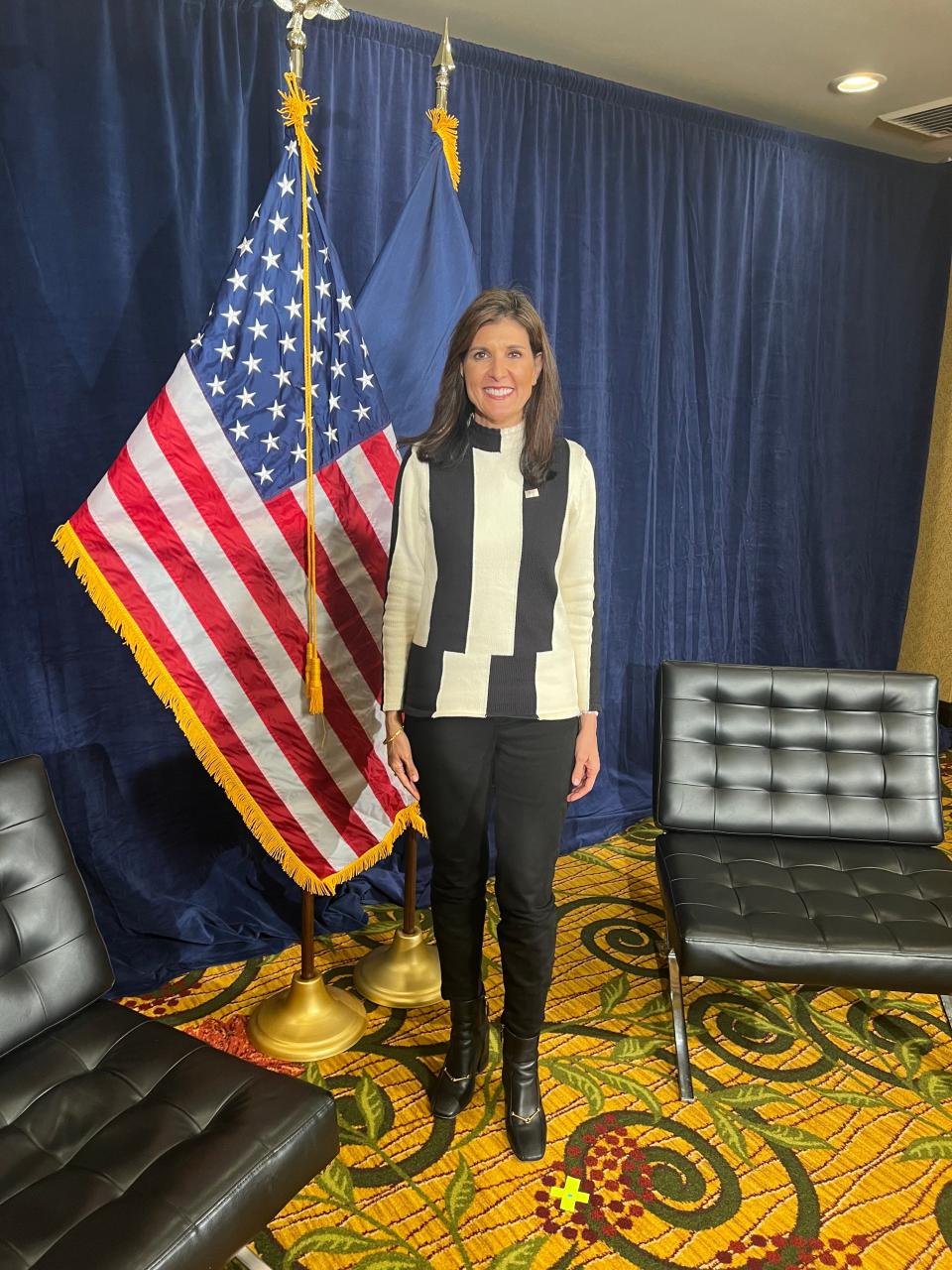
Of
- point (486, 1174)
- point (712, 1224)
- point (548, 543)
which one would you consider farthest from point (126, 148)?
point (712, 1224)

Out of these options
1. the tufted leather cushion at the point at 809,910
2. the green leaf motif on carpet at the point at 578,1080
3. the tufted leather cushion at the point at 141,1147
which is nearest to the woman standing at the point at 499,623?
the green leaf motif on carpet at the point at 578,1080

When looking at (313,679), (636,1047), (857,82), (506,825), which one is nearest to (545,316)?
(857,82)

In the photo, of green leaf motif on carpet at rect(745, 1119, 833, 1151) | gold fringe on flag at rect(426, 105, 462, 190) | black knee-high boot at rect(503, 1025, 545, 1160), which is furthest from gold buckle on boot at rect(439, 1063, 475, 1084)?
gold fringe on flag at rect(426, 105, 462, 190)

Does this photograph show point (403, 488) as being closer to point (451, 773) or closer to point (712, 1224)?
point (451, 773)

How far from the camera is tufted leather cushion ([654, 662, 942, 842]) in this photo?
102 inches

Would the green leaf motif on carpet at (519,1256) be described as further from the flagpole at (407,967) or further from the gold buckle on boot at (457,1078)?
the flagpole at (407,967)

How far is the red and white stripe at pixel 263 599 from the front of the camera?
2.03 metres

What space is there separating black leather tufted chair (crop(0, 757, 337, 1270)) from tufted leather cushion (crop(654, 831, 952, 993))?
A: 96 centimetres

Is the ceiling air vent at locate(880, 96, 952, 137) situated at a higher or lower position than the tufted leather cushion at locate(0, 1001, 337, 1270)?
higher

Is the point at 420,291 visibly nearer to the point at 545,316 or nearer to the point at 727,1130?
the point at 545,316

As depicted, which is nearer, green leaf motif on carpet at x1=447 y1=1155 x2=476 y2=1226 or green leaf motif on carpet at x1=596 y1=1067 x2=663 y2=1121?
green leaf motif on carpet at x1=447 y1=1155 x2=476 y2=1226

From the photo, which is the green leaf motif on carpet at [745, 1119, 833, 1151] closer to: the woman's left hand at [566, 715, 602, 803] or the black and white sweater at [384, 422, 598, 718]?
the woman's left hand at [566, 715, 602, 803]

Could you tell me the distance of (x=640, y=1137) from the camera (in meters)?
2.07

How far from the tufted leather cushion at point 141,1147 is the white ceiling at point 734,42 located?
2494 mm
